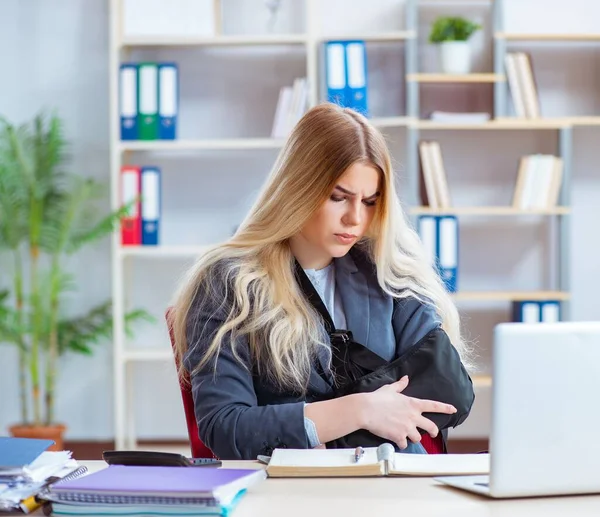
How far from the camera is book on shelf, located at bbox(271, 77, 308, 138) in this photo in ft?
13.6

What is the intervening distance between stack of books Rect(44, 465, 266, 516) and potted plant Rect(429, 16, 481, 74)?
3.15m

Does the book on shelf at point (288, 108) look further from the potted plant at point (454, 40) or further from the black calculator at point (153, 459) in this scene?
the black calculator at point (153, 459)

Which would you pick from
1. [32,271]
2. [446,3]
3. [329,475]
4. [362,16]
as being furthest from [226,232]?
[329,475]

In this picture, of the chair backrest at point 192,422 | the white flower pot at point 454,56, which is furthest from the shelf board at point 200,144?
the chair backrest at point 192,422

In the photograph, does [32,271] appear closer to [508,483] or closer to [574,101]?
[574,101]

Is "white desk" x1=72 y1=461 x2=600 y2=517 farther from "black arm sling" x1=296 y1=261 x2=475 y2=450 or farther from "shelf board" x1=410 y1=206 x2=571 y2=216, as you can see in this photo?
"shelf board" x1=410 y1=206 x2=571 y2=216

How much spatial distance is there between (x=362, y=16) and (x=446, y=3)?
0.38 meters

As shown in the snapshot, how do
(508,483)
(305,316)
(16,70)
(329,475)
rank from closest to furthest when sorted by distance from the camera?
(508,483), (329,475), (305,316), (16,70)

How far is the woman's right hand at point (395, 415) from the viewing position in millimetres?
1675

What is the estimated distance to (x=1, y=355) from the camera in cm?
445

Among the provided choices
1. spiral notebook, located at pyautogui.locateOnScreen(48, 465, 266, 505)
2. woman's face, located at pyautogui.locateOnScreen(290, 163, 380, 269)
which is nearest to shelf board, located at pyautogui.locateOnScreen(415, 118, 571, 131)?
woman's face, located at pyautogui.locateOnScreen(290, 163, 380, 269)

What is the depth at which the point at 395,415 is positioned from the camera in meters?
1.68

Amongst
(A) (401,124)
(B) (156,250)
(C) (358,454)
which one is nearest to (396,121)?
(A) (401,124)

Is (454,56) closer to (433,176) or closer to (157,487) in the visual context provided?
(433,176)
